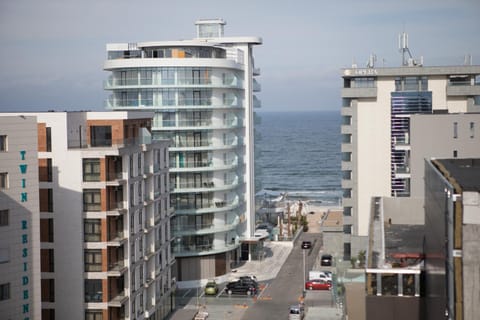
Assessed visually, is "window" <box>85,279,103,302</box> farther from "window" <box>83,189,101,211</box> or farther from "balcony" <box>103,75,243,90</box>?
"balcony" <box>103,75,243,90</box>

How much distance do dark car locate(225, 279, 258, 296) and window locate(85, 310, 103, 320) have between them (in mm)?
14194

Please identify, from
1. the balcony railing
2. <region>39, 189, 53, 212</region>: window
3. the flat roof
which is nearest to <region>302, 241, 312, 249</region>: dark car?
the balcony railing

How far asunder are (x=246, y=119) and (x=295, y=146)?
139520 millimetres

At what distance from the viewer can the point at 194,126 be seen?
4950 cm

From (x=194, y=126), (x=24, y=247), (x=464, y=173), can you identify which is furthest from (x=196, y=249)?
(x=464, y=173)

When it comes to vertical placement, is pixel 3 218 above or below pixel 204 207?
above

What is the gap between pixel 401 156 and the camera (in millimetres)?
48500

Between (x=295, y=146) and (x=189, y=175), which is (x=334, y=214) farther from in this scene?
(x=295, y=146)

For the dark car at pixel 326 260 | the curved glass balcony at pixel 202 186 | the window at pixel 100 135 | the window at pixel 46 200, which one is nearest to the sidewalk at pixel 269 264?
the dark car at pixel 326 260

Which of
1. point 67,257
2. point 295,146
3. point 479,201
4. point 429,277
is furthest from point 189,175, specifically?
point 295,146

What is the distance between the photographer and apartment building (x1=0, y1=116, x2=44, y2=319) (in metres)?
28.5

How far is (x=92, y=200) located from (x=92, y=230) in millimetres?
1179

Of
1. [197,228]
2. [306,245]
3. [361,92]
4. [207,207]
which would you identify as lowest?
[306,245]

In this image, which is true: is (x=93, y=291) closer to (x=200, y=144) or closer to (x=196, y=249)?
(x=196, y=249)
